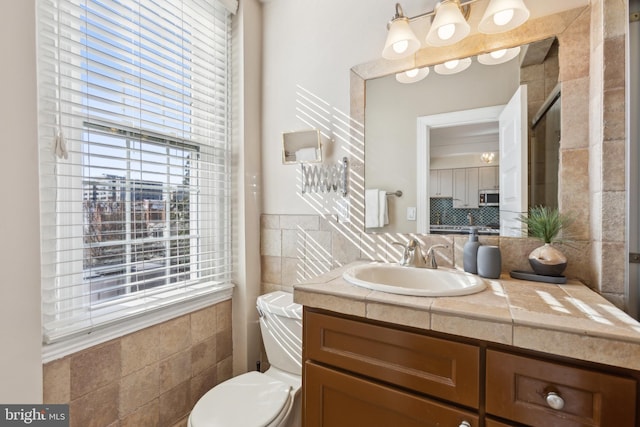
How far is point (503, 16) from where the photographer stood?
3.85 feet

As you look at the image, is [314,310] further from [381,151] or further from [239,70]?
[239,70]

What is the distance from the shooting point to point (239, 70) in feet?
5.67

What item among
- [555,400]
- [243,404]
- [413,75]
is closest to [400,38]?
[413,75]

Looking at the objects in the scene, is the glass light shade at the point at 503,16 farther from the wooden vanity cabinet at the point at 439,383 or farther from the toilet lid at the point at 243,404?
the toilet lid at the point at 243,404

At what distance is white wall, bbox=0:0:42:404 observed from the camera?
86 centimetres

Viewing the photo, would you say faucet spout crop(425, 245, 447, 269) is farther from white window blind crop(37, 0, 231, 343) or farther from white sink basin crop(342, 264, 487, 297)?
white window blind crop(37, 0, 231, 343)

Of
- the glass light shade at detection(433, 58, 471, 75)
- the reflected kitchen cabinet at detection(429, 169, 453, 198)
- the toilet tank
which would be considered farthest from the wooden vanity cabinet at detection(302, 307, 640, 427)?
the glass light shade at detection(433, 58, 471, 75)

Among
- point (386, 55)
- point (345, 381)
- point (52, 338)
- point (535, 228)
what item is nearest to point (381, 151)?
point (386, 55)

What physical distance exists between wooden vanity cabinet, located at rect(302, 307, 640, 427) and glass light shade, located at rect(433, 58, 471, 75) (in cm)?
118

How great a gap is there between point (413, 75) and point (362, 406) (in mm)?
1455

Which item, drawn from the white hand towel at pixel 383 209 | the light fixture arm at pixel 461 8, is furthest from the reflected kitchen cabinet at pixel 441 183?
the light fixture arm at pixel 461 8

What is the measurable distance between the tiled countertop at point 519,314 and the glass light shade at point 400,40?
1.11 metres

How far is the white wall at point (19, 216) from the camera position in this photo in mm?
862

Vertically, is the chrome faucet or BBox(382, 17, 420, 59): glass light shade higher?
BBox(382, 17, 420, 59): glass light shade
